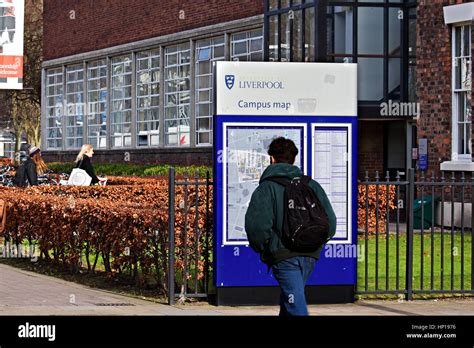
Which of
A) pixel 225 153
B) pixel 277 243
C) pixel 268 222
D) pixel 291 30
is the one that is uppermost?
pixel 291 30

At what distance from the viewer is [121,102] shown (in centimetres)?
4338

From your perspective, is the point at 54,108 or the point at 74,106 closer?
the point at 74,106

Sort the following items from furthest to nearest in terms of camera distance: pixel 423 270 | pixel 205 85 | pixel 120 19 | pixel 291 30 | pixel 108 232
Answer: pixel 120 19
pixel 205 85
pixel 291 30
pixel 423 270
pixel 108 232

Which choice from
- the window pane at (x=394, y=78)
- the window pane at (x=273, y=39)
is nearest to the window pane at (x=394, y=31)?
the window pane at (x=394, y=78)

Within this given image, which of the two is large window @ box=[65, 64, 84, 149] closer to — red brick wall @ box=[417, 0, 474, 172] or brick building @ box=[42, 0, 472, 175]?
brick building @ box=[42, 0, 472, 175]

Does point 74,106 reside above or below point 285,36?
below

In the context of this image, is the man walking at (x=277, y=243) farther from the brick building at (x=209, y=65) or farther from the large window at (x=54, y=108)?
the large window at (x=54, y=108)

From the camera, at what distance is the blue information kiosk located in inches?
482

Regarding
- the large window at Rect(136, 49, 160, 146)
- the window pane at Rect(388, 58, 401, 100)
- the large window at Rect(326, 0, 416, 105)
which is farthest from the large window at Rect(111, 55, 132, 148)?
the window pane at Rect(388, 58, 401, 100)

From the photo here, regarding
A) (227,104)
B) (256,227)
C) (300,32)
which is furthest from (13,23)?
(300,32)

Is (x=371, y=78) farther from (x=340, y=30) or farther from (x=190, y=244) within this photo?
(x=190, y=244)

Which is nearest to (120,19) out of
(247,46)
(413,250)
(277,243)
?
(247,46)

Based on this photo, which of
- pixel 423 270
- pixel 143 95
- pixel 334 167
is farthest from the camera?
pixel 143 95

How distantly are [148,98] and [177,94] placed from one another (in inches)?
98.9
